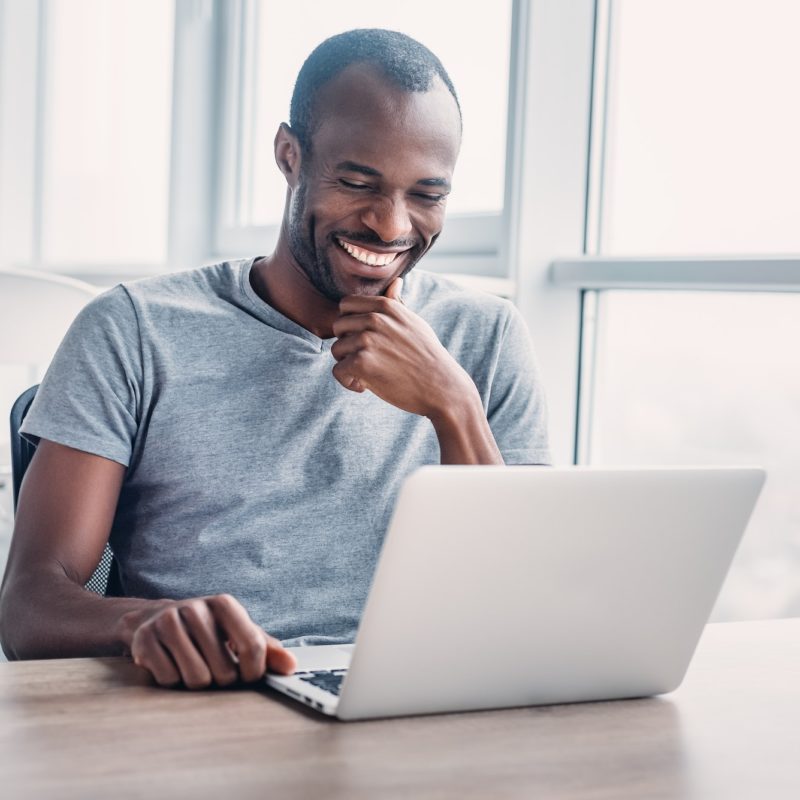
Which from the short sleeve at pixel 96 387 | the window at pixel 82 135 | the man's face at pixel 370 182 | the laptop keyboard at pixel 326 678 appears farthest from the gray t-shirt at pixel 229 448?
the window at pixel 82 135

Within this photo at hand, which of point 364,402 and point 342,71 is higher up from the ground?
point 342,71

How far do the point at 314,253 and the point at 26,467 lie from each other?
1.35 ft

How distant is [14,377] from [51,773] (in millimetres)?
2865

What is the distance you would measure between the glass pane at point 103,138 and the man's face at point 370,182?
6.86ft

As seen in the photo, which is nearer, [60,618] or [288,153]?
[60,618]

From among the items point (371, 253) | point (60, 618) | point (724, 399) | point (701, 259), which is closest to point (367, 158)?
point (371, 253)

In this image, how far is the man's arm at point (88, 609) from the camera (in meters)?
0.90

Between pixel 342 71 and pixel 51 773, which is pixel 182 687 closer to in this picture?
pixel 51 773

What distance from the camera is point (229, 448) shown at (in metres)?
1.33

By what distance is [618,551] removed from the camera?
86cm

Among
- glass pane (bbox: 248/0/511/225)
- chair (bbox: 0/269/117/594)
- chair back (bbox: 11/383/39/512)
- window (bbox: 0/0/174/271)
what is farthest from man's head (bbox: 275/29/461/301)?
window (bbox: 0/0/174/271)

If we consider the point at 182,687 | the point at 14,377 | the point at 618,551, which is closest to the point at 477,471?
the point at 618,551

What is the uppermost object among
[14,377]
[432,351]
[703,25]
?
[703,25]

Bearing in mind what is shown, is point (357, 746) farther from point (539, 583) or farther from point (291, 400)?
point (291, 400)
